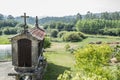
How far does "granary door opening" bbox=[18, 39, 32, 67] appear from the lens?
93.7ft

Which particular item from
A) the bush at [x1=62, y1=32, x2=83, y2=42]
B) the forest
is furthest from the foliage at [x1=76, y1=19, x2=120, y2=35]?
the bush at [x1=62, y1=32, x2=83, y2=42]

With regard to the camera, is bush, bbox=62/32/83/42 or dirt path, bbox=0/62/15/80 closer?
dirt path, bbox=0/62/15/80

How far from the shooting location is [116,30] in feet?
386

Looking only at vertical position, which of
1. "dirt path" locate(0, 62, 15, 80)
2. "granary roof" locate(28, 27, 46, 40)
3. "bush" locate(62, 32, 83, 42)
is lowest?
"bush" locate(62, 32, 83, 42)

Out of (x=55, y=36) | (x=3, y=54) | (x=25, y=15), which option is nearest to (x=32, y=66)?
(x=25, y=15)

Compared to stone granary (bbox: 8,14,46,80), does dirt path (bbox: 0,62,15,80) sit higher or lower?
lower

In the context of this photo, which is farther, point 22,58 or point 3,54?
point 3,54

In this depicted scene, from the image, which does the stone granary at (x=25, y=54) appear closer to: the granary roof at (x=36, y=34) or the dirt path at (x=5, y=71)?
the granary roof at (x=36, y=34)

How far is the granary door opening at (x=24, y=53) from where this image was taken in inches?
1124

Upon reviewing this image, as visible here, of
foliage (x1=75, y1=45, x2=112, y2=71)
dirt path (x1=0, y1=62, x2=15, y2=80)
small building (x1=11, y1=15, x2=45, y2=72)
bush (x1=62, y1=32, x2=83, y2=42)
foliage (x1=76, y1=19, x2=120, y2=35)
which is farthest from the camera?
foliage (x1=76, y1=19, x2=120, y2=35)

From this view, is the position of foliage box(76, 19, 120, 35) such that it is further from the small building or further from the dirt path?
the small building

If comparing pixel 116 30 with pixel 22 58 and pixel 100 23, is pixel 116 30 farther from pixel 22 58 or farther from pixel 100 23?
pixel 22 58

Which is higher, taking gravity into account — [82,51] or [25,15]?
[25,15]

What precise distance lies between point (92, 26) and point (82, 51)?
3915 inches
